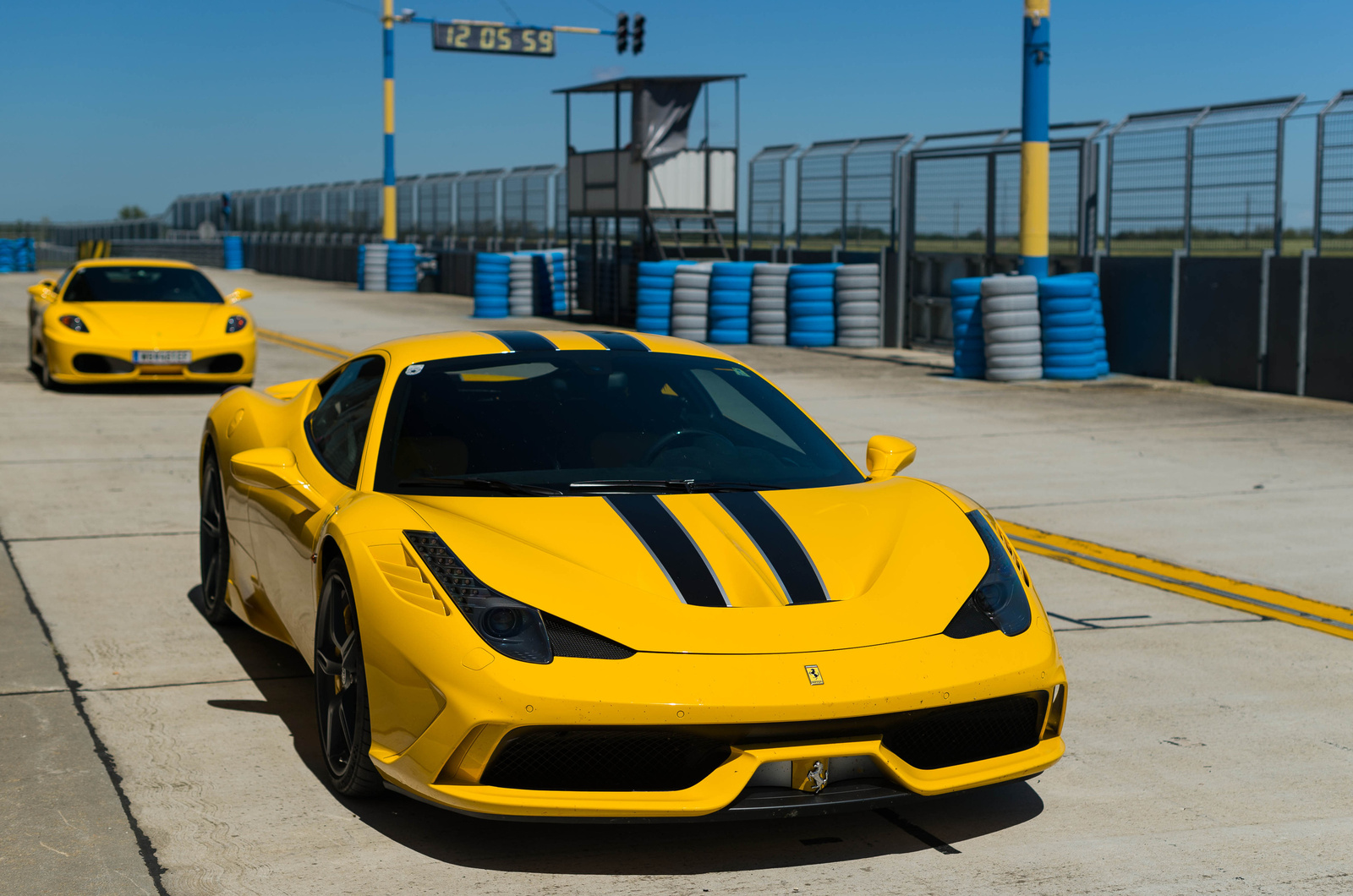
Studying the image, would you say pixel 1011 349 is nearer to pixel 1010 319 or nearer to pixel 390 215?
pixel 1010 319

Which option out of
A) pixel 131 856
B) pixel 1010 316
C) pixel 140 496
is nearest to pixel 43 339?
pixel 140 496

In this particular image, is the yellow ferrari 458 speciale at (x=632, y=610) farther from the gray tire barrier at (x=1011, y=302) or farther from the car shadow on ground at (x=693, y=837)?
the gray tire barrier at (x=1011, y=302)

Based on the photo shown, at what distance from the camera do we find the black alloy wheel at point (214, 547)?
590 cm

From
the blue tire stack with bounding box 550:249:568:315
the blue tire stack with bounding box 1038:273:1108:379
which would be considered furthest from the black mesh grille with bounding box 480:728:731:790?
the blue tire stack with bounding box 550:249:568:315

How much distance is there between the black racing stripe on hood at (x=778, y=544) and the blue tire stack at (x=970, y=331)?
13.0 metres

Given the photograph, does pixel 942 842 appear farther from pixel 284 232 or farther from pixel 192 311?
pixel 284 232

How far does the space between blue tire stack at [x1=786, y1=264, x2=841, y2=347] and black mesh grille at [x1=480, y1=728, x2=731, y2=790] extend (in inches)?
692

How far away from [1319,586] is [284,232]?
54653mm

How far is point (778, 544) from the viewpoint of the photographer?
399 cm

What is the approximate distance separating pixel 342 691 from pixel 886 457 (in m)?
1.87

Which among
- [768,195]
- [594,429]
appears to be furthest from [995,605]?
[768,195]

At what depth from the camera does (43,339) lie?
1478cm

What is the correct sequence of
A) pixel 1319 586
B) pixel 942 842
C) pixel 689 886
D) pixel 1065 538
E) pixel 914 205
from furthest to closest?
1. pixel 914 205
2. pixel 1065 538
3. pixel 1319 586
4. pixel 942 842
5. pixel 689 886

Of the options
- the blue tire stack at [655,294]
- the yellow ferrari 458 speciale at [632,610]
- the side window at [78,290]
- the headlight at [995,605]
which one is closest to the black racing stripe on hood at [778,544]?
the yellow ferrari 458 speciale at [632,610]
